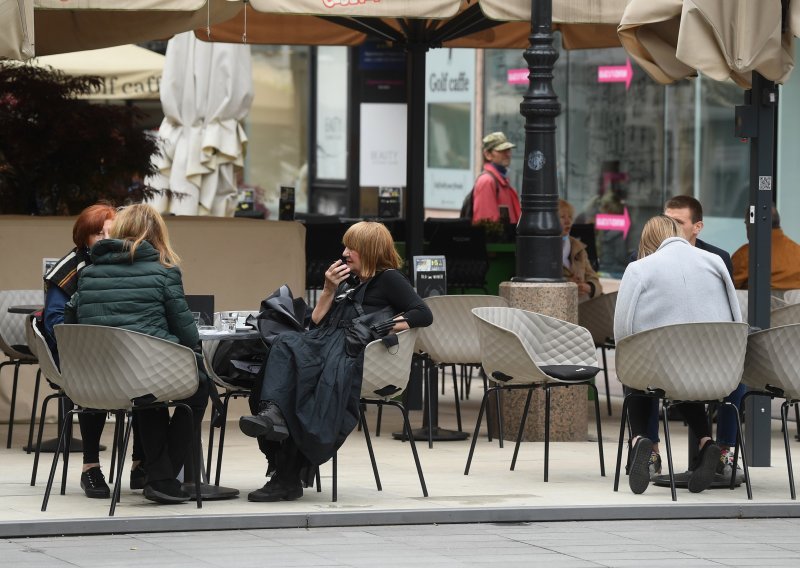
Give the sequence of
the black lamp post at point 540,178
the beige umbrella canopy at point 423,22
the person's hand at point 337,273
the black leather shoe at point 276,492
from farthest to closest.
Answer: the black lamp post at point 540,178
the beige umbrella canopy at point 423,22
the person's hand at point 337,273
the black leather shoe at point 276,492

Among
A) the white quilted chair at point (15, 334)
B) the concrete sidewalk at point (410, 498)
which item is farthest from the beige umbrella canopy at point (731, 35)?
the white quilted chair at point (15, 334)

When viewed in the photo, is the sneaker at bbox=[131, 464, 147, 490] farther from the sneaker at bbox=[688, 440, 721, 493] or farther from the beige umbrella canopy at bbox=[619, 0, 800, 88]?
the beige umbrella canopy at bbox=[619, 0, 800, 88]

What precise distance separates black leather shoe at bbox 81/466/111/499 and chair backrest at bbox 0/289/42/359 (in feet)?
6.31

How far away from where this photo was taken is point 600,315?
13.2 m

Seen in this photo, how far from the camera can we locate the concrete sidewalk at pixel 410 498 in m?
8.62

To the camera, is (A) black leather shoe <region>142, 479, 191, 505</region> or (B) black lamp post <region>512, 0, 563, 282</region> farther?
(B) black lamp post <region>512, 0, 563, 282</region>

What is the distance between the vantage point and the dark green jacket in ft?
29.1

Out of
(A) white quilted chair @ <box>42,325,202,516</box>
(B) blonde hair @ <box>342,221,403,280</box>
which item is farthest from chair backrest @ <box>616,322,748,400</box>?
(A) white quilted chair @ <box>42,325,202,516</box>

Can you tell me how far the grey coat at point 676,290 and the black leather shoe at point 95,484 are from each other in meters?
2.85

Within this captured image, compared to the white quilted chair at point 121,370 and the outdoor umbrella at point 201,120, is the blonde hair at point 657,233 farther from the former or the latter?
the outdoor umbrella at point 201,120

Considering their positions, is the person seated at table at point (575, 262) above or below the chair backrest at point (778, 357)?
above

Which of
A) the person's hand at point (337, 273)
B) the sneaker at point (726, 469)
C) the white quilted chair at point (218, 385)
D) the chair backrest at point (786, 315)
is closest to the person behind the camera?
the person's hand at point (337, 273)

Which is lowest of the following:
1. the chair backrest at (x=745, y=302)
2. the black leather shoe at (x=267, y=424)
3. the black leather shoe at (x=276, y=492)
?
the black leather shoe at (x=276, y=492)

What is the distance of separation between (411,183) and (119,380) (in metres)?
5.45
